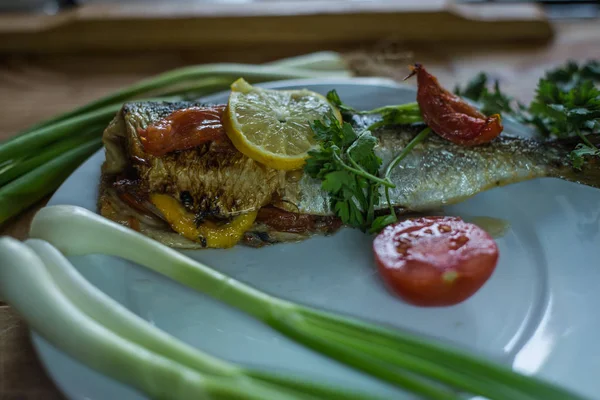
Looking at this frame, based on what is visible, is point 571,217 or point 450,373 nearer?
point 450,373

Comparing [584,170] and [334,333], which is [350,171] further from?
[584,170]

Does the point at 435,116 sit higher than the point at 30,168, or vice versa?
the point at 435,116

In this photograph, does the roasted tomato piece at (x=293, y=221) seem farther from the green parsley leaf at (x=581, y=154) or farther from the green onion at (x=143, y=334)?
the green parsley leaf at (x=581, y=154)

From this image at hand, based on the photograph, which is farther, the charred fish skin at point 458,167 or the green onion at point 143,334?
the charred fish skin at point 458,167

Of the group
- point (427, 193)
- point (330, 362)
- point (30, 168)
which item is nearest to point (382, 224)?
point (427, 193)

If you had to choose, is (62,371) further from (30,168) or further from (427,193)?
(427,193)

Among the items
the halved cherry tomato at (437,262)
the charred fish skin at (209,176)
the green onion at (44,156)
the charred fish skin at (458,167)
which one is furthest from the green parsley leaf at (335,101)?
the green onion at (44,156)

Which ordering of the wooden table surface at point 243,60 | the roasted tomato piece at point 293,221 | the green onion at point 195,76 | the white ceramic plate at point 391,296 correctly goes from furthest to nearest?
1. the wooden table surface at point 243,60
2. the green onion at point 195,76
3. the roasted tomato piece at point 293,221
4. the white ceramic plate at point 391,296
